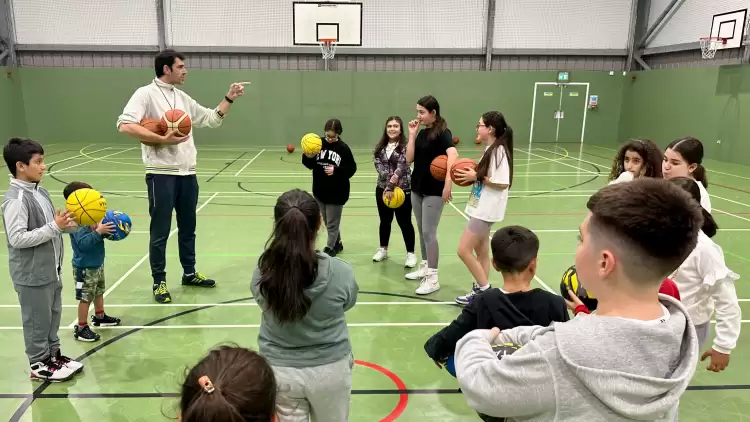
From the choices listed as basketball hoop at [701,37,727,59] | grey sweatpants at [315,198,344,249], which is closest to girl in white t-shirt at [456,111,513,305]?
grey sweatpants at [315,198,344,249]

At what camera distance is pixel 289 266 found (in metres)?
2.26

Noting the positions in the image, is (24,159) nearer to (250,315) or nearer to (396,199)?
(250,315)

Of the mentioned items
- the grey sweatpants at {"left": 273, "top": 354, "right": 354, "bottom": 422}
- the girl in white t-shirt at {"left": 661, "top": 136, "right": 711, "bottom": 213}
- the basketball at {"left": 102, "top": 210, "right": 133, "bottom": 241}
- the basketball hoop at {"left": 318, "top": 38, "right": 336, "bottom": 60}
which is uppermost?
the basketball hoop at {"left": 318, "top": 38, "right": 336, "bottom": 60}

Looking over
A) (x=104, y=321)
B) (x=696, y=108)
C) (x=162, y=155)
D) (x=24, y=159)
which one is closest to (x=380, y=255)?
(x=162, y=155)

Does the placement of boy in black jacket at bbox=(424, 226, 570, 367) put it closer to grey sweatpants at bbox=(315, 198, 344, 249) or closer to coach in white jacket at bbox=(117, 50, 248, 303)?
coach in white jacket at bbox=(117, 50, 248, 303)

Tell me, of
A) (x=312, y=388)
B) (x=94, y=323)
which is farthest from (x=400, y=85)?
(x=312, y=388)

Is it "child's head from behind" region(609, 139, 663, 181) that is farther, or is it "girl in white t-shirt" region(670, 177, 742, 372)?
"child's head from behind" region(609, 139, 663, 181)

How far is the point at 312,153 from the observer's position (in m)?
6.38

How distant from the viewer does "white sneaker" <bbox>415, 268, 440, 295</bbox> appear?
554 centimetres

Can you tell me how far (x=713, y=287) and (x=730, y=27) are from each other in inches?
635

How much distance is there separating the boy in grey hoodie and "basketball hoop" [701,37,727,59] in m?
17.7

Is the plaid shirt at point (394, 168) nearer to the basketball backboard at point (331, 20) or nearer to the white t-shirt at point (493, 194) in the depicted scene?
the white t-shirt at point (493, 194)

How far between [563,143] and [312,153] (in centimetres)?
1583

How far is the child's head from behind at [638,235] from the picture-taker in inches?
47.9
